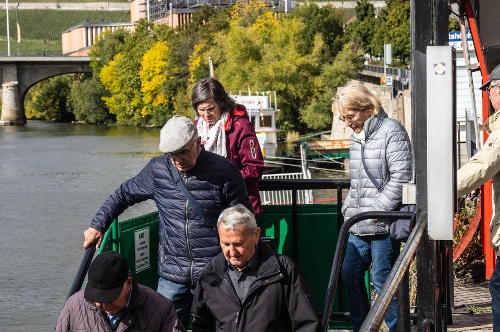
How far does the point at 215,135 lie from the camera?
17.2 feet

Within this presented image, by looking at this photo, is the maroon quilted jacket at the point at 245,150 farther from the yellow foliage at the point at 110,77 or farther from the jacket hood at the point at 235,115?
the yellow foliage at the point at 110,77

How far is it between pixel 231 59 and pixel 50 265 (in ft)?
108

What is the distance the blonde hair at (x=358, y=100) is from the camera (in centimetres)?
486

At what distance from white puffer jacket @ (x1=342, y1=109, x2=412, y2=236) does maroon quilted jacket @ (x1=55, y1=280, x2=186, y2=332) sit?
4.60 ft

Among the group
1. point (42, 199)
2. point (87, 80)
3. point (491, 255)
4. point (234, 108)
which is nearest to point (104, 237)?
point (234, 108)

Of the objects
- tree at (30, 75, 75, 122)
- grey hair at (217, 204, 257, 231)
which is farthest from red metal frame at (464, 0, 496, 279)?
tree at (30, 75, 75, 122)

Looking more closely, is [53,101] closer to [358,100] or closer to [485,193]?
[485,193]

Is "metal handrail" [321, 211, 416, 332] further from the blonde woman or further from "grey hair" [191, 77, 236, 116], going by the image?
"grey hair" [191, 77, 236, 116]

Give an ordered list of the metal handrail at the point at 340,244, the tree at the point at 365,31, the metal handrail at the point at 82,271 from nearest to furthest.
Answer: the metal handrail at the point at 82,271 < the metal handrail at the point at 340,244 < the tree at the point at 365,31

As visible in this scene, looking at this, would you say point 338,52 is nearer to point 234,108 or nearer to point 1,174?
point 1,174

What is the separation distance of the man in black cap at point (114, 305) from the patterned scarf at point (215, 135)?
57.9 inches

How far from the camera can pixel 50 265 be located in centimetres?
1981

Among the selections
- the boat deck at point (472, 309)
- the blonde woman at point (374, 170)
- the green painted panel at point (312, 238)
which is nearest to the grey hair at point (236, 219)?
the blonde woman at point (374, 170)

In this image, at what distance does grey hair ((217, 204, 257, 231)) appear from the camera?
3895 millimetres
